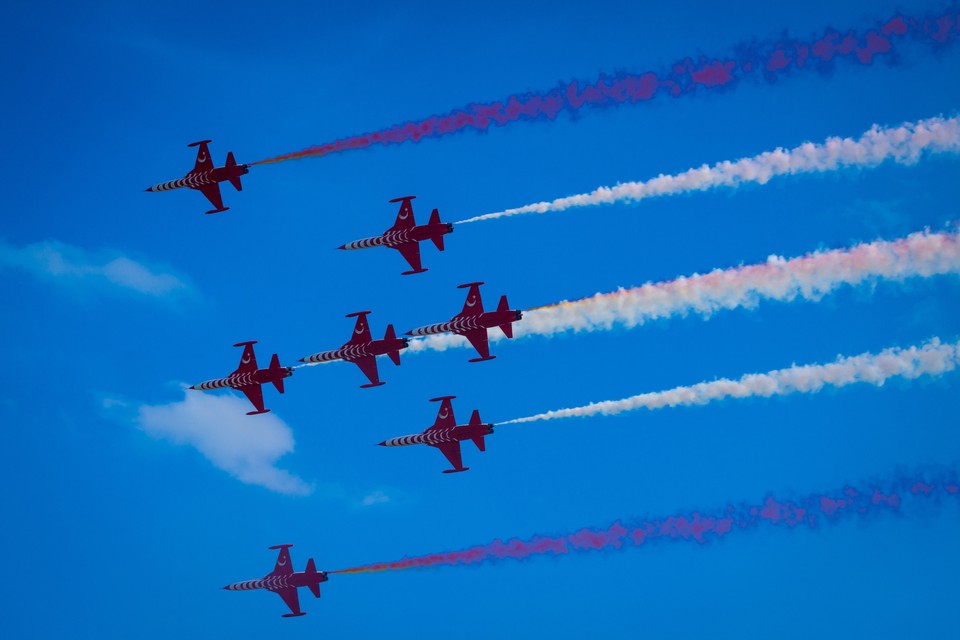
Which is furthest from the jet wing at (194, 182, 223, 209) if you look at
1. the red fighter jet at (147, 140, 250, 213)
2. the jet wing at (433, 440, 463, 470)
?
the jet wing at (433, 440, 463, 470)

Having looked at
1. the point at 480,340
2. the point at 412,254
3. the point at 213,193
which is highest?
the point at 213,193

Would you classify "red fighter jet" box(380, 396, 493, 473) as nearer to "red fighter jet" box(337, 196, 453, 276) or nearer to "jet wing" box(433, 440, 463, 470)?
"jet wing" box(433, 440, 463, 470)

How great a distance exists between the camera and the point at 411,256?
249 ft

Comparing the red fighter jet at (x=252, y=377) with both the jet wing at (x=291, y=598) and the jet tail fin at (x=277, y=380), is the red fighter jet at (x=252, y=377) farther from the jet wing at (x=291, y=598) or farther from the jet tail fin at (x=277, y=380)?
the jet wing at (x=291, y=598)

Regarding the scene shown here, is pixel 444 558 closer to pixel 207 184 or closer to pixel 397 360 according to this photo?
pixel 397 360

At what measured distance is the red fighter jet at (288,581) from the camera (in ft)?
257

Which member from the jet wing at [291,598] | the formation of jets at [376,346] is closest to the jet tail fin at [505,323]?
the formation of jets at [376,346]

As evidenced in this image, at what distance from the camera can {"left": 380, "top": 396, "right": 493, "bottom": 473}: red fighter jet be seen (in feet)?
244

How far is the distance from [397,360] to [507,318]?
7.52 meters

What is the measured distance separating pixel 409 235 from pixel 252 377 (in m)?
11.4

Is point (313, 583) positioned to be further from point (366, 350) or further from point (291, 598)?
point (366, 350)

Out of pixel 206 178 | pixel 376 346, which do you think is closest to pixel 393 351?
pixel 376 346

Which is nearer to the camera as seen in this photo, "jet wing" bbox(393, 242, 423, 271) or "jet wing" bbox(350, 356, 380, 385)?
"jet wing" bbox(393, 242, 423, 271)

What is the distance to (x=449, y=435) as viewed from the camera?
75812mm
